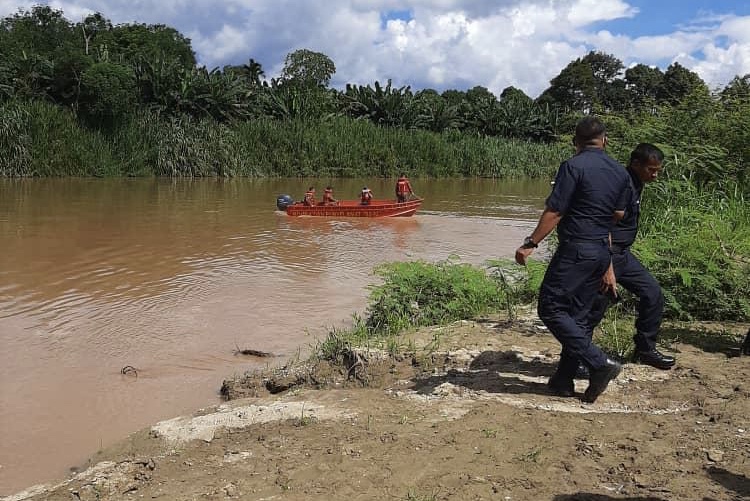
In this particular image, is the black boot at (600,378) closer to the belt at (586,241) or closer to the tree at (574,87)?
the belt at (586,241)

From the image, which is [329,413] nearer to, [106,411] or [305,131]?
[106,411]

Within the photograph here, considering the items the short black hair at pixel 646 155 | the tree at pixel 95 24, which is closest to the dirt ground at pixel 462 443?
the short black hair at pixel 646 155

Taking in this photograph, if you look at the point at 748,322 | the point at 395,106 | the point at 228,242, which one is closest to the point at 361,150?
the point at 395,106

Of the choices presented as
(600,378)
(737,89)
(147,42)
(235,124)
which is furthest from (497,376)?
(147,42)

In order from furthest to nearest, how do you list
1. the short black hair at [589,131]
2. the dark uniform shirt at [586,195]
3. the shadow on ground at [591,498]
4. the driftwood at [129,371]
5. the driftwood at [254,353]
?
the driftwood at [254,353] < the driftwood at [129,371] < the short black hair at [589,131] < the dark uniform shirt at [586,195] < the shadow on ground at [591,498]

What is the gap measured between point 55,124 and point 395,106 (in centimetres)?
2073

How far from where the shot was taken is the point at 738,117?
9.30m

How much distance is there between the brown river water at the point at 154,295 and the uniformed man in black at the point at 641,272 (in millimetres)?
3211

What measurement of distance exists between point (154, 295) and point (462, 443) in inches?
274

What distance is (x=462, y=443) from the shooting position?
369 centimetres

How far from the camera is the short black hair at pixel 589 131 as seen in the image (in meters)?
4.25

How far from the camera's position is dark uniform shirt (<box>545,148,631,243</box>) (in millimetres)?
4125

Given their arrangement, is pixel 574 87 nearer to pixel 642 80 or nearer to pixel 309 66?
pixel 642 80

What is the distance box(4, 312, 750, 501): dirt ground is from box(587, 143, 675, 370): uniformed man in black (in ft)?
0.50
